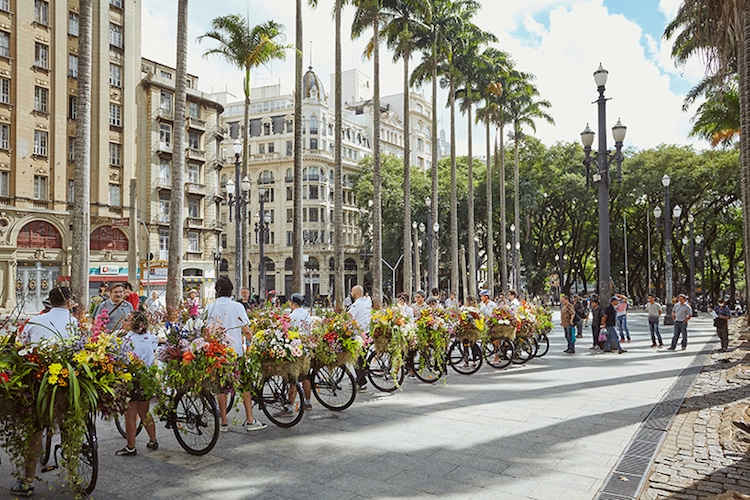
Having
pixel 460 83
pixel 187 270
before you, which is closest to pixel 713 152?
pixel 460 83

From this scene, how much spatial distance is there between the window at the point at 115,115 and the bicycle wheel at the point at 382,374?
113 ft

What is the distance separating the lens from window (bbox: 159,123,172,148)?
142 feet

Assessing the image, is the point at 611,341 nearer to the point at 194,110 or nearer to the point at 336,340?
the point at 336,340

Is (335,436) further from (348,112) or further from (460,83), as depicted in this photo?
(348,112)

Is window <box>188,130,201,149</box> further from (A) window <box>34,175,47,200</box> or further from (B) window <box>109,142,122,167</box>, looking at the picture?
(A) window <box>34,175,47,200</box>

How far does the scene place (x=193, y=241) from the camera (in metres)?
45.7

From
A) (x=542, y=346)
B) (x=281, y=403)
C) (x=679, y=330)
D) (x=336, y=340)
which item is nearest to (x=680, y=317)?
(x=679, y=330)

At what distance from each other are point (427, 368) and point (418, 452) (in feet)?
14.8

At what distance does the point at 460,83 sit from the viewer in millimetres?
37688

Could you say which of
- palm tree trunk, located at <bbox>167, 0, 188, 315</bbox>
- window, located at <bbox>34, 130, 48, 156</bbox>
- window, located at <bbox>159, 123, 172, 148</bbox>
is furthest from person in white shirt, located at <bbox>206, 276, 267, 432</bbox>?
window, located at <bbox>159, 123, 172, 148</bbox>

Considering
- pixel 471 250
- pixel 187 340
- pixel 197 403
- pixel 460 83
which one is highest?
pixel 460 83

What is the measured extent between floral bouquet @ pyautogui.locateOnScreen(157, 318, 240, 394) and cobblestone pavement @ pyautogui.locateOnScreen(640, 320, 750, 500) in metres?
4.59

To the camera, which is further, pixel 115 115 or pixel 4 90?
pixel 115 115

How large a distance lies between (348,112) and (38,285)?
51187 mm
